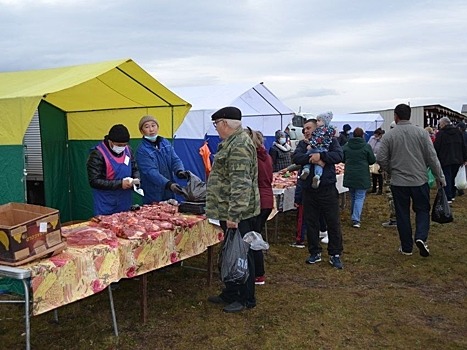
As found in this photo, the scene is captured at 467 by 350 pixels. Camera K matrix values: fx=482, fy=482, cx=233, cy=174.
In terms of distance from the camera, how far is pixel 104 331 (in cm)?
381

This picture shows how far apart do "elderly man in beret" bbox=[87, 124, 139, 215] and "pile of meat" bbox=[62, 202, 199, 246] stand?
32 centimetres

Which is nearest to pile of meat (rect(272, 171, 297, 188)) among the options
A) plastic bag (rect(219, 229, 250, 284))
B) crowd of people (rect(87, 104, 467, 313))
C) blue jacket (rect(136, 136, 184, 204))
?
crowd of people (rect(87, 104, 467, 313))

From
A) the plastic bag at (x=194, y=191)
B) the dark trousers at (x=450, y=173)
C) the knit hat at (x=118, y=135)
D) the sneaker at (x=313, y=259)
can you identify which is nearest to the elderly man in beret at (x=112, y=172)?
the knit hat at (x=118, y=135)

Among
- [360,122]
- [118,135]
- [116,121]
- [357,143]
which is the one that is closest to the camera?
[118,135]

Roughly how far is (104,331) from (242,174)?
165 cm

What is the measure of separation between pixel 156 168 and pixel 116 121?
2154mm

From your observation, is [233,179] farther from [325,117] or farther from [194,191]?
[325,117]

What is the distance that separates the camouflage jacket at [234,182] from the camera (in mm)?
3738

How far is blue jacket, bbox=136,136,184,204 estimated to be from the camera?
498 centimetres

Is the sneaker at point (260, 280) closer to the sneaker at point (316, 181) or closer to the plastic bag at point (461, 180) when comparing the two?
the sneaker at point (316, 181)

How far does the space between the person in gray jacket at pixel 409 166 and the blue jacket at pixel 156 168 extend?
2.53 m

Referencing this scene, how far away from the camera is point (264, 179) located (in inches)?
202

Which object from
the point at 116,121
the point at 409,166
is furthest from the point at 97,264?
the point at 116,121

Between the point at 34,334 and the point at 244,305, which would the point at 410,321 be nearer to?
the point at 244,305
